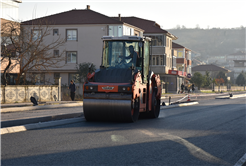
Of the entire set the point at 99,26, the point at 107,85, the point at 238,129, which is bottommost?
the point at 238,129

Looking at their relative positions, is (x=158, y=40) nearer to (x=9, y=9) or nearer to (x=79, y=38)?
(x=79, y=38)

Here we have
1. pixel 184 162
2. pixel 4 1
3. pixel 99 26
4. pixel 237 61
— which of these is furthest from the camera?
pixel 237 61

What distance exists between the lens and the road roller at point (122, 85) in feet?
44.5

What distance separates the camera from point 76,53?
57562 mm

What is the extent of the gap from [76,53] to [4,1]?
1457 cm

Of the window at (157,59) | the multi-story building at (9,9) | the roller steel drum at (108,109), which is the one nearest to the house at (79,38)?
the multi-story building at (9,9)


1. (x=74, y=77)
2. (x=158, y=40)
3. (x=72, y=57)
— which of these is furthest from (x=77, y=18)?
(x=158, y=40)

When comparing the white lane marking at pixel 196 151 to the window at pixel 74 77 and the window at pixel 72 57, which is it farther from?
the window at pixel 72 57

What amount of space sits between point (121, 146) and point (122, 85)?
463cm

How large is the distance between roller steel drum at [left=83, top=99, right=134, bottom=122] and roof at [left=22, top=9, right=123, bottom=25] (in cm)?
4318

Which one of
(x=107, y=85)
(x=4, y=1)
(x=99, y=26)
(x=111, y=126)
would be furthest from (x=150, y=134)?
(x=99, y=26)

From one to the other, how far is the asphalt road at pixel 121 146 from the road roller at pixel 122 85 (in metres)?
0.90

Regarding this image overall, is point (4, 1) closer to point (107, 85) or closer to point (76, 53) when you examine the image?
point (76, 53)

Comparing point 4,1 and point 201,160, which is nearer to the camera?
point 201,160
